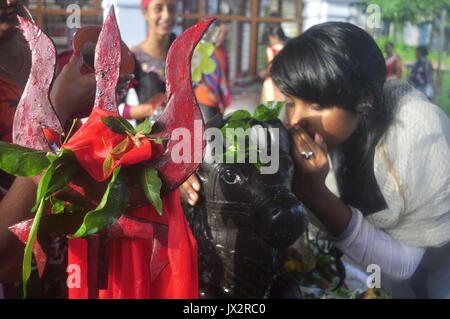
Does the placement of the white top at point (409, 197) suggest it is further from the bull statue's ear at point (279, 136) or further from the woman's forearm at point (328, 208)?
the bull statue's ear at point (279, 136)

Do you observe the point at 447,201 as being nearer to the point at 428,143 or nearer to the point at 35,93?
the point at 428,143

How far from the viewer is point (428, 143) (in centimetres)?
98

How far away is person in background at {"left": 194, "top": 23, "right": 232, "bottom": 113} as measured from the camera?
4.68 feet

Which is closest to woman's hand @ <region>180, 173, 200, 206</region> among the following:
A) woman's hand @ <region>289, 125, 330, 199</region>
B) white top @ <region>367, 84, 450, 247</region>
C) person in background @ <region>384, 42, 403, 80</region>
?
woman's hand @ <region>289, 125, 330, 199</region>

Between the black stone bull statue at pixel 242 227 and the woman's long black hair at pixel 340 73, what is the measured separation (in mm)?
143

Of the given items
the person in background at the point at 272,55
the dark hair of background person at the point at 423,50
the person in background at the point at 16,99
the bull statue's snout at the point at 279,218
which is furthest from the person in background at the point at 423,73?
the person in background at the point at 16,99

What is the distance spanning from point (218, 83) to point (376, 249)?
36.3 inches

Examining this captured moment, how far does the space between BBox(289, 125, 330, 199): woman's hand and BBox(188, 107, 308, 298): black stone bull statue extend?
0.04 metres

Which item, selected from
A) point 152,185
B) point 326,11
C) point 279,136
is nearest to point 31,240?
point 152,185

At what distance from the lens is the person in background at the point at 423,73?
1.18 meters

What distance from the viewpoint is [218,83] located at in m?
1.63

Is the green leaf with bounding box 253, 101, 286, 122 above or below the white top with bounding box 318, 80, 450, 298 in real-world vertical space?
above

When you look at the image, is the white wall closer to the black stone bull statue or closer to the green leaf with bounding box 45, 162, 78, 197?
the black stone bull statue
